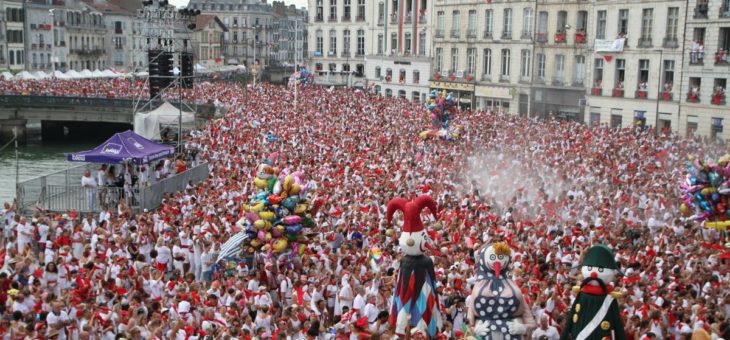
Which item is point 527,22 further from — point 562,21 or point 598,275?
point 598,275

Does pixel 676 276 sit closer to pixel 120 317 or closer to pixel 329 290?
pixel 329 290

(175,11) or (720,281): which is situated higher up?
(175,11)

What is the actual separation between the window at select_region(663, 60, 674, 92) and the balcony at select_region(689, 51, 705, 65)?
1.60 m

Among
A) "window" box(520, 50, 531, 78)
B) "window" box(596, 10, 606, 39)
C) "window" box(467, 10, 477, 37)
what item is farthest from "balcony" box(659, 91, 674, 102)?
"window" box(467, 10, 477, 37)

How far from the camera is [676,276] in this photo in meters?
16.6

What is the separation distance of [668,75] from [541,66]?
1021 cm

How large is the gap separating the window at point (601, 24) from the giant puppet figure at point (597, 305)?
136ft

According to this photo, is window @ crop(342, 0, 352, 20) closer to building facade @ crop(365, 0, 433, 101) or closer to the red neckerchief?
building facade @ crop(365, 0, 433, 101)

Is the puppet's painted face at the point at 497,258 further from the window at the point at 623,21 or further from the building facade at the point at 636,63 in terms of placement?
the window at the point at 623,21

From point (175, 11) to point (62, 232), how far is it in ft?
53.0

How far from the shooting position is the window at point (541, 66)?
184ft

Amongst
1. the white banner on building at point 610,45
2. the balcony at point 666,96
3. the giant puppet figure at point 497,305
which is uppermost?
the white banner on building at point 610,45

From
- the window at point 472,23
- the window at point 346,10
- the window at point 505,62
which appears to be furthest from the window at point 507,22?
the window at point 346,10

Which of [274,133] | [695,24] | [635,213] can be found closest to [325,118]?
[274,133]
